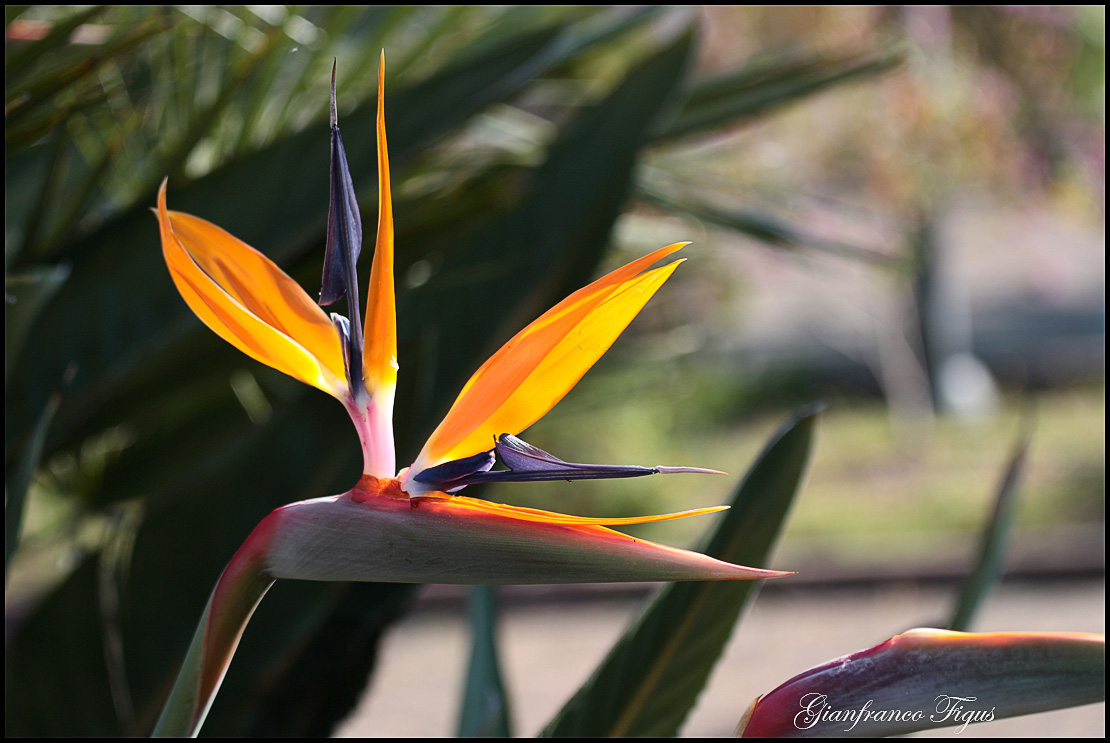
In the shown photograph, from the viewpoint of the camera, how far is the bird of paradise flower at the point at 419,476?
0.58 ft

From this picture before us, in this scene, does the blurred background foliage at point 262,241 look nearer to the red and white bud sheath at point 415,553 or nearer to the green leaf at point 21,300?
the green leaf at point 21,300

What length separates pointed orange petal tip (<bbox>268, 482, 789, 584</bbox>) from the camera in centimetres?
18

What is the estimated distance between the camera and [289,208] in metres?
0.42

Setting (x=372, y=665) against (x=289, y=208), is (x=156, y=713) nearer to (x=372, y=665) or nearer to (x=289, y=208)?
(x=372, y=665)

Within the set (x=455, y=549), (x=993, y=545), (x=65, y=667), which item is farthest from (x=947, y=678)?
(x=65, y=667)

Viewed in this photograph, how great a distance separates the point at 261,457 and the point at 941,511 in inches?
123

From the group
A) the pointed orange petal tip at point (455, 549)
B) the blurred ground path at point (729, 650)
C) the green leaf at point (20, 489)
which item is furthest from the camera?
the blurred ground path at point (729, 650)

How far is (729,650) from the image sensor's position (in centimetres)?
212

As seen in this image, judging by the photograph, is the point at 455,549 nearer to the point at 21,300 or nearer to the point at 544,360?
the point at 544,360

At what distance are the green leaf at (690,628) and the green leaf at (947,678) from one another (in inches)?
7.2

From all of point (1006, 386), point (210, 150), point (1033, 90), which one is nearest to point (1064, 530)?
point (1033, 90)

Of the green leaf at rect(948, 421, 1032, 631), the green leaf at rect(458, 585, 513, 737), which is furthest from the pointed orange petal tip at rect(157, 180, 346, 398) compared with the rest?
the green leaf at rect(948, 421, 1032, 631)

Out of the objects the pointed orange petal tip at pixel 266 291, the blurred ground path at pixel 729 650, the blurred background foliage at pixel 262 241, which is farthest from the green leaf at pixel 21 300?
the blurred ground path at pixel 729 650

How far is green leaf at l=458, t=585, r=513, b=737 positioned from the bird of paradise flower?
22cm
